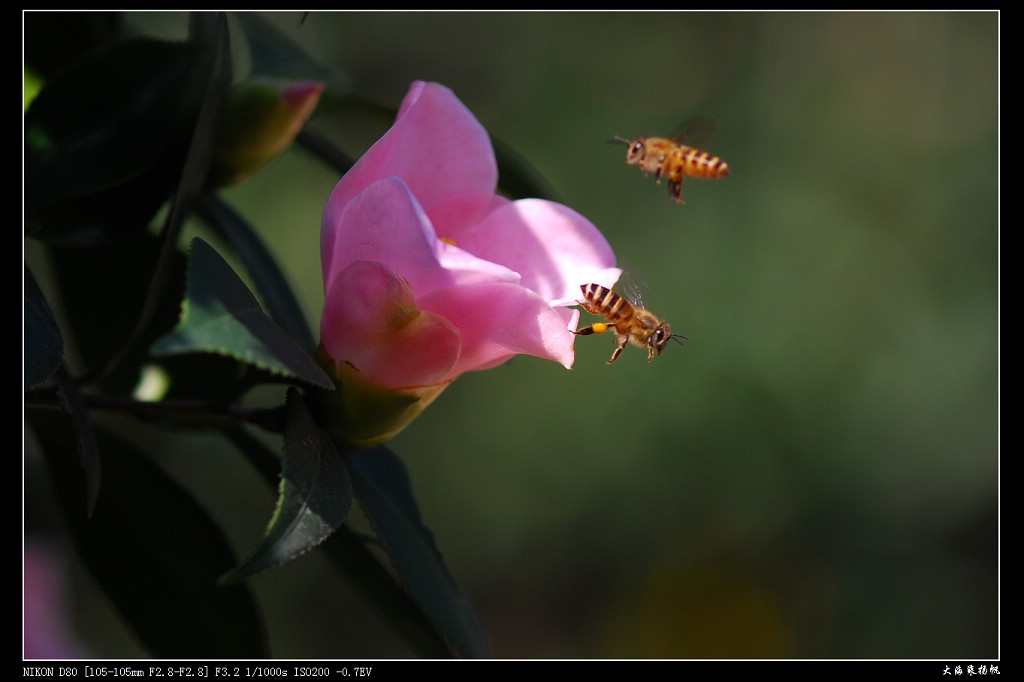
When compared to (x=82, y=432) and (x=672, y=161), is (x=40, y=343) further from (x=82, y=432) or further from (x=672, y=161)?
(x=672, y=161)

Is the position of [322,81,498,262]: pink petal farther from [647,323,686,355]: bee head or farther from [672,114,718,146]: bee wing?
[672,114,718,146]: bee wing

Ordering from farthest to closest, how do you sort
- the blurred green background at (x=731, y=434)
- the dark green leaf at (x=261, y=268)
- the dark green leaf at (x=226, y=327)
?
the blurred green background at (x=731, y=434) < the dark green leaf at (x=261, y=268) < the dark green leaf at (x=226, y=327)

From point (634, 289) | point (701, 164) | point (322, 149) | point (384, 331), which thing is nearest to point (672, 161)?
point (701, 164)

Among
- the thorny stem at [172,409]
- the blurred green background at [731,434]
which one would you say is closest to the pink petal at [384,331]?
the thorny stem at [172,409]

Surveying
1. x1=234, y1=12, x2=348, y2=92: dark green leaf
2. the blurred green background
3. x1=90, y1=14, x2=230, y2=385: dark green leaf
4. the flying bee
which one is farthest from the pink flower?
the blurred green background

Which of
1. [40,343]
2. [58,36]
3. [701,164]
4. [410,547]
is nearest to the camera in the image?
[40,343]

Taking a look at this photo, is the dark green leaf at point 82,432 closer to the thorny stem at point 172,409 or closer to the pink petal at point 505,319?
the thorny stem at point 172,409
